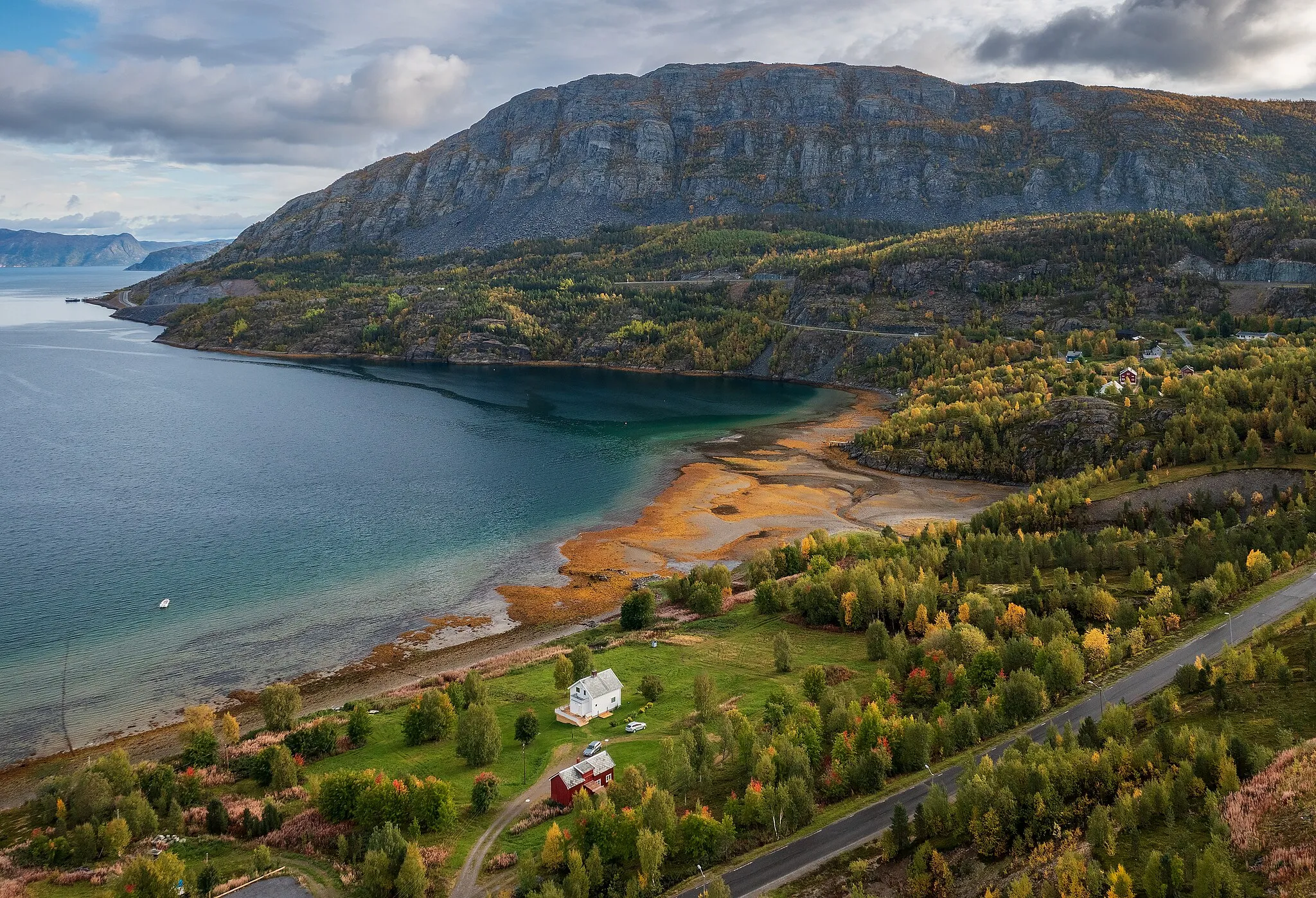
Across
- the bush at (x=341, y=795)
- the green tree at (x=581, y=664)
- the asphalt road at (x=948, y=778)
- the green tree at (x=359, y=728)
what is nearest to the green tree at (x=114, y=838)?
the bush at (x=341, y=795)

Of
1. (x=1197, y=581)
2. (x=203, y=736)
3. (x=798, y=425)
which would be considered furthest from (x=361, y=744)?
(x=798, y=425)

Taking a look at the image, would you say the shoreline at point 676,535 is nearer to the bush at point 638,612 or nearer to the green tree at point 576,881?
the bush at point 638,612

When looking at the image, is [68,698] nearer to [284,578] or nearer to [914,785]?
[284,578]

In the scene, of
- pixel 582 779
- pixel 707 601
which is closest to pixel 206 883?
pixel 582 779

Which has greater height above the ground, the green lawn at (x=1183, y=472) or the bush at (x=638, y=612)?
the green lawn at (x=1183, y=472)

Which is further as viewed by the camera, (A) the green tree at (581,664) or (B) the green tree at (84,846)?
(A) the green tree at (581,664)

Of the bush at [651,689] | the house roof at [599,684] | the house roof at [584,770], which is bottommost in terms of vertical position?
the bush at [651,689]

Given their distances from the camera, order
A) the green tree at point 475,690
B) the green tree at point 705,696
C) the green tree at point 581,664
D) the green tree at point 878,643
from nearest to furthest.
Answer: the green tree at point 705,696
the green tree at point 475,690
the green tree at point 581,664
the green tree at point 878,643
